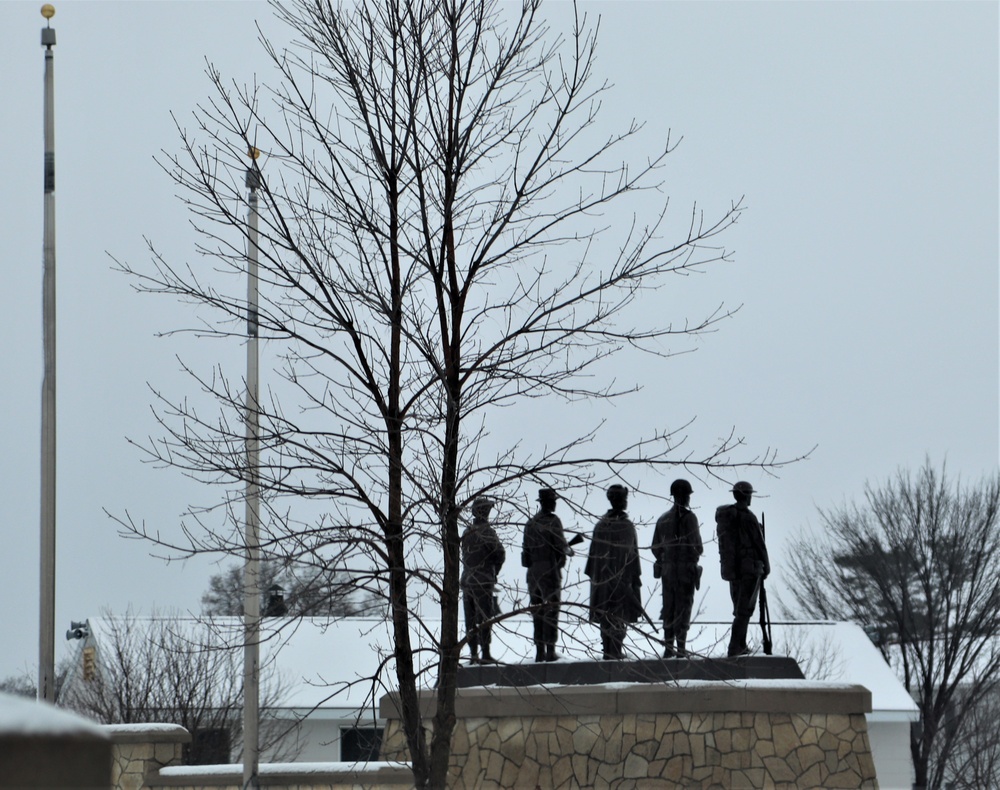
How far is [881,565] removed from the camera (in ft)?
106

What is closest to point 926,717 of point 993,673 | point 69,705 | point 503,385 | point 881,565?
point 993,673

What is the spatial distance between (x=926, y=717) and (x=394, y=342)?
23.4 m

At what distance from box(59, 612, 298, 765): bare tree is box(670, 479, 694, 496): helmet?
15080 mm

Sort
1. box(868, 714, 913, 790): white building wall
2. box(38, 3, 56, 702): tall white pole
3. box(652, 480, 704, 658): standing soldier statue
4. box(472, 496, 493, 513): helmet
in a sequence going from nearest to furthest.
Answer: box(472, 496, 493, 513): helmet
box(38, 3, 56, 702): tall white pole
box(652, 480, 704, 658): standing soldier statue
box(868, 714, 913, 790): white building wall

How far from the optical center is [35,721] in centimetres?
161

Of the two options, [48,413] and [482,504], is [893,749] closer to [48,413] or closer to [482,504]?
[48,413]

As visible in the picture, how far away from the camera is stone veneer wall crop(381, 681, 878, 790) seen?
14.7 metres

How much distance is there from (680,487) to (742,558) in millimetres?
1109

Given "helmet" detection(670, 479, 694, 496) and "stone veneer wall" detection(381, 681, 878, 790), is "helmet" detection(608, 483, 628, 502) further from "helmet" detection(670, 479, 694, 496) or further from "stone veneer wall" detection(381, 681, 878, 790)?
"stone veneer wall" detection(381, 681, 878, 790)

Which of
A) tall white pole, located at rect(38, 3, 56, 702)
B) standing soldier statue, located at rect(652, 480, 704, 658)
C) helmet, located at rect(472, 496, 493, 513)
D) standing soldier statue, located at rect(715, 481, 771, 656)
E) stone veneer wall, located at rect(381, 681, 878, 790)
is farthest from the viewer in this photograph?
standing soldier statue, located at rect(715, 481, 771, 656)

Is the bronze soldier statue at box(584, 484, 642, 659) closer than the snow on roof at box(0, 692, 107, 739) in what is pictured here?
No

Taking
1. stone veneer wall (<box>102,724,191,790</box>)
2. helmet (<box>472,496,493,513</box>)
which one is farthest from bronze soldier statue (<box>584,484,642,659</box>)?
stone veneer wall (<box>102,724,191,790</box>)

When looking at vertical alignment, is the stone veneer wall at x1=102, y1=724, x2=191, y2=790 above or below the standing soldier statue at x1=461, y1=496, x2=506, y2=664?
below

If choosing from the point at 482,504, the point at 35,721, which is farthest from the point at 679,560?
the point at 35,721
